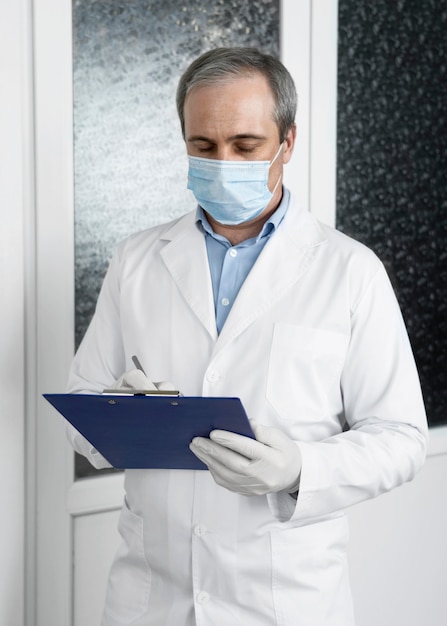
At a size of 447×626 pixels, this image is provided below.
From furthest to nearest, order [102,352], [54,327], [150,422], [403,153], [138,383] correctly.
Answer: [403,153], [54,327], [102,352], [138,383], [150,422]

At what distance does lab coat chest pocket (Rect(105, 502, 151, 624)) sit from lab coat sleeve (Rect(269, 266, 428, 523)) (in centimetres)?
25

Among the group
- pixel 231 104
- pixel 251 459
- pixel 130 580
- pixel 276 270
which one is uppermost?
pixel 231 104

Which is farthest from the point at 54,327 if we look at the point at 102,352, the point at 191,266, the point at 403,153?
A: the point at 403,153

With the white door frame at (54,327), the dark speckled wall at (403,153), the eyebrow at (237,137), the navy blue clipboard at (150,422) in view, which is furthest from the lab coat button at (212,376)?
the dark speckled wall at (403,153)

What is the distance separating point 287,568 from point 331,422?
229mm

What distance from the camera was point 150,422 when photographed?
1161mm

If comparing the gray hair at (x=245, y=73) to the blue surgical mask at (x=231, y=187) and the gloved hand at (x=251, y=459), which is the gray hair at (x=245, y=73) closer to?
the blue surgical mask at (x=231, y=187)

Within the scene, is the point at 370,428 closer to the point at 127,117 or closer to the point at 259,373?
the point at 259,373

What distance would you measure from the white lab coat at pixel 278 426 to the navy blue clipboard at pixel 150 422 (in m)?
0.10

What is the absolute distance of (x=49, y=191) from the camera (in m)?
1.71

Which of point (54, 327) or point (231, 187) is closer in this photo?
point (231, 187)

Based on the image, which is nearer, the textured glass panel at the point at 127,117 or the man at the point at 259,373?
the man at the point at 259,373

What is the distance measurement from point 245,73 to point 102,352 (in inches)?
20.2

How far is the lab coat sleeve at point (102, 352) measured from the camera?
4.89 feet
